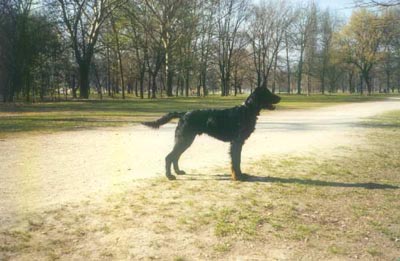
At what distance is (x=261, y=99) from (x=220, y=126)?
3.08 ft

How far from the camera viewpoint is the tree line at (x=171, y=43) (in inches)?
1304

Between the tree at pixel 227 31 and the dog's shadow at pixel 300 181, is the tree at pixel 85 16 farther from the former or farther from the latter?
the dog's shadow at pixel 300 181

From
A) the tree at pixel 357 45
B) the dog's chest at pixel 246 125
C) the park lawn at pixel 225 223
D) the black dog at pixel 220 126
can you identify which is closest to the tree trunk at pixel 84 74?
the black dog at pixel 220 126

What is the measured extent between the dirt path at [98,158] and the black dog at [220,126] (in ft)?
2.94

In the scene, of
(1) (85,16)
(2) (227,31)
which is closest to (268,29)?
(2) (227,31)

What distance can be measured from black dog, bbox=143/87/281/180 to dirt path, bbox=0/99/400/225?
0.90 metres

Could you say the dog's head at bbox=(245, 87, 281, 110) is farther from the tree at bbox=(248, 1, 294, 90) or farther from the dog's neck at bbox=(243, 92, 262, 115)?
the tree at bbox=(248, 1, 294, 90)

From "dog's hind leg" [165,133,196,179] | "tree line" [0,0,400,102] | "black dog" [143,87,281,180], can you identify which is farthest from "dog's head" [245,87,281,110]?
"tree line" [0,0,400,102]

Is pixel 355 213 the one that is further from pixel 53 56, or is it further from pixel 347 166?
pixel 53 56

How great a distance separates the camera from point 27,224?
15.3 feet

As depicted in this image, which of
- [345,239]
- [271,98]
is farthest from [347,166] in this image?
[345,239]

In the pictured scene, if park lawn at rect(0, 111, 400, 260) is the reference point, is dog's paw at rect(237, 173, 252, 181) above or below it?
above

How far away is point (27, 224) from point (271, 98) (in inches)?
180

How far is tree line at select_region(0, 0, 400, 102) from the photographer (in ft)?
109
